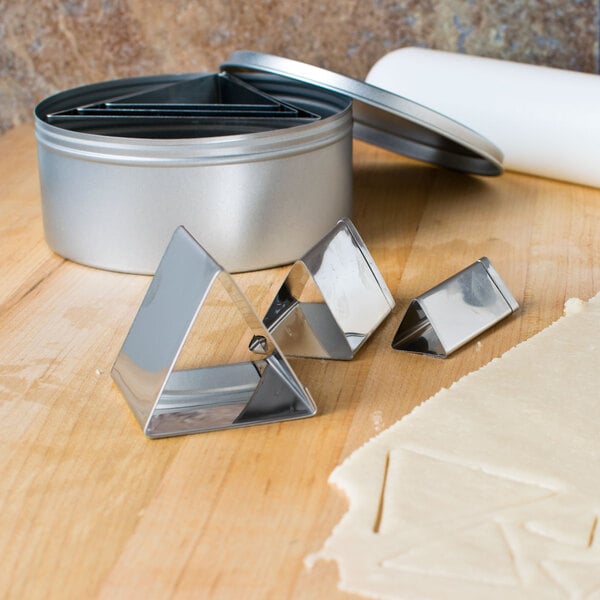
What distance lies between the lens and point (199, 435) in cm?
65

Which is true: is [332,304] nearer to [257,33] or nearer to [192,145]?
[192,145]

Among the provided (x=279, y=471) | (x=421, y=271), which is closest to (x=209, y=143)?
(x=421, y=271)

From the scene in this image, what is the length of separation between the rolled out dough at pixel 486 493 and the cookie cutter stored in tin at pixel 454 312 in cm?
5

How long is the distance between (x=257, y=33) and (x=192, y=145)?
2.22 ft

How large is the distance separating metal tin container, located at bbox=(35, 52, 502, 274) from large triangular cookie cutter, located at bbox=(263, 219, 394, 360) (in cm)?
12

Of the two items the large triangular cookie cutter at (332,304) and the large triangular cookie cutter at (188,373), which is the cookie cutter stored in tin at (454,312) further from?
the large triangular cookie cutter at (188,373)

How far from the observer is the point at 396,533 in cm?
54

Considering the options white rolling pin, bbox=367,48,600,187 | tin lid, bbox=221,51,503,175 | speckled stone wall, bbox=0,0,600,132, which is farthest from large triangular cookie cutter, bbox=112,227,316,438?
speckled stone wall, bbox=0,0,600,132

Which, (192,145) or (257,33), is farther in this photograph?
(257,33)

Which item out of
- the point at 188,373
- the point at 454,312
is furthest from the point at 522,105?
the point at 188,373

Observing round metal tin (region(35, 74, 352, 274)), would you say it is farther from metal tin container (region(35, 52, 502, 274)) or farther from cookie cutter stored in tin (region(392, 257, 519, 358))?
cookie cutter stored in tin (region(392, 257, 519, 358))

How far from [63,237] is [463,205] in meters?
0.46

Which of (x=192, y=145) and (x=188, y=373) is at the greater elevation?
(x=192, y=145)

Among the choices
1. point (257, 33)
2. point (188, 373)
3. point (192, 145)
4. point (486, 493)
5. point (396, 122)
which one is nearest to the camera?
point (486, 493)
